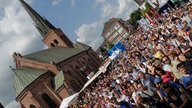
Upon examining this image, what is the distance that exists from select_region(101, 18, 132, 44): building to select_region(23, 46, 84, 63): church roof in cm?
5003

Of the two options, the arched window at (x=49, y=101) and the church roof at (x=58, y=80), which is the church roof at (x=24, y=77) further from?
the arched window at (x=49, y=101)

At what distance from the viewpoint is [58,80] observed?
154 ft

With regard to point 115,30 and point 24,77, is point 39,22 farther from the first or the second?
point 115,30

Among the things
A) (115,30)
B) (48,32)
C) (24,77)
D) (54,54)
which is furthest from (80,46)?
(115,30)

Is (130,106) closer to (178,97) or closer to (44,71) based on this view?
(178,97)

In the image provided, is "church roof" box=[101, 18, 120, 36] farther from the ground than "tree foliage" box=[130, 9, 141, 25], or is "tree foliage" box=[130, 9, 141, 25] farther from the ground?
"church roof" box=[101, 18, 120, 36]

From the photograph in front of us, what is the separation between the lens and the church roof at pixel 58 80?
4566 cm

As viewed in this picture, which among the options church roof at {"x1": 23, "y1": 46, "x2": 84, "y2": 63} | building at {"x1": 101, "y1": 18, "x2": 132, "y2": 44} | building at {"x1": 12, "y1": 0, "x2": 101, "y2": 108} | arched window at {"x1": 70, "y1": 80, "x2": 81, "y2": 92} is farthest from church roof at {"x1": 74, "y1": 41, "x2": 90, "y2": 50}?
building at {"x1": 101, "y1": 18, "x2": 132, "y2": 44}

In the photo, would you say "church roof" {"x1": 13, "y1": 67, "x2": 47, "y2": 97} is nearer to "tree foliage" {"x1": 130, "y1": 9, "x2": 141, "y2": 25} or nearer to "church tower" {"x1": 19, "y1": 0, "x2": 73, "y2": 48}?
"church tower" {"x1": 19, "y1": 0, "x2": 73, "y2": 48}

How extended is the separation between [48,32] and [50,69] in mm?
19855

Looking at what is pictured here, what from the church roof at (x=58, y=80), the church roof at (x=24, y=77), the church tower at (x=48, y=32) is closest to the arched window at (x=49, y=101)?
the church roof at (x=58, y=80)

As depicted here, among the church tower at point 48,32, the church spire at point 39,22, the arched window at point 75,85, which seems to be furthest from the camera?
the church spire at point 39,22

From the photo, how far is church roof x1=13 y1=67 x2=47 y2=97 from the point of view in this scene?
153 feet

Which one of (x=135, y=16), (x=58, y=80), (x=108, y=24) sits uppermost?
(x=108, y=24)
